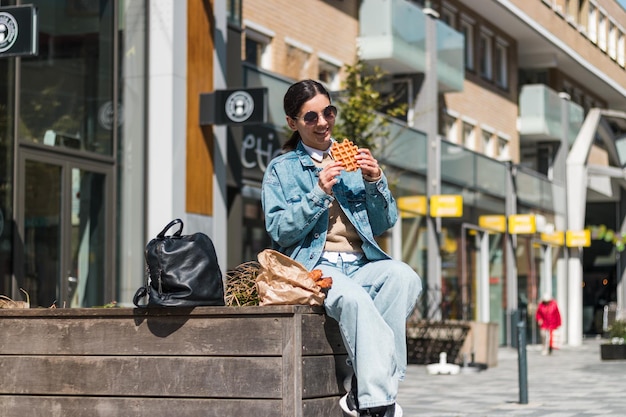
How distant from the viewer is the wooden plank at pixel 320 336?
569cm

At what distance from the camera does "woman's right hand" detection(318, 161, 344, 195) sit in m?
5.71

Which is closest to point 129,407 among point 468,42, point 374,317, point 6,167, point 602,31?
point 374,317

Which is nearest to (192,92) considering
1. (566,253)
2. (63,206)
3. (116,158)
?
(116,158)

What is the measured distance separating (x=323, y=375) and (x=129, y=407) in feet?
2.98

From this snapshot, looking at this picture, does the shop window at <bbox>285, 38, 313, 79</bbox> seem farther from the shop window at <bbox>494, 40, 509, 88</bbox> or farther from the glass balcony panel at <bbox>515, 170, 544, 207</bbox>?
the shop window at <bbox>494, 40, 509, 88</bbox>

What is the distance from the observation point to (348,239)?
6.14 metres

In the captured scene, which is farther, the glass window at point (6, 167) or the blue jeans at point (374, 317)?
the glass window at point (6, 167)

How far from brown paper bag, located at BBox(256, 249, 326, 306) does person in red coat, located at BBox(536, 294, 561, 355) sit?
26.2m

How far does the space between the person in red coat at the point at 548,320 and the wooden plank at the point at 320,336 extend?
26.0m

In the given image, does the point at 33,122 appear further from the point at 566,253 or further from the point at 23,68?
the point at 566,253

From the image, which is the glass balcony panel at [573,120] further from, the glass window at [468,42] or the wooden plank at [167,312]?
the wooden plank at [167,312]

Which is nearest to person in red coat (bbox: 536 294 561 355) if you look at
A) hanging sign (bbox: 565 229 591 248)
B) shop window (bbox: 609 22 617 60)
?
hanging sign (bbox: 565 229 591 248)

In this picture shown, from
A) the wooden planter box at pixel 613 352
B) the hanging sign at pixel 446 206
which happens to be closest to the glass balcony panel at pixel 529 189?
the hanging sign at pixel 446 206

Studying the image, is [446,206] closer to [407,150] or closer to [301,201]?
[407,150]
